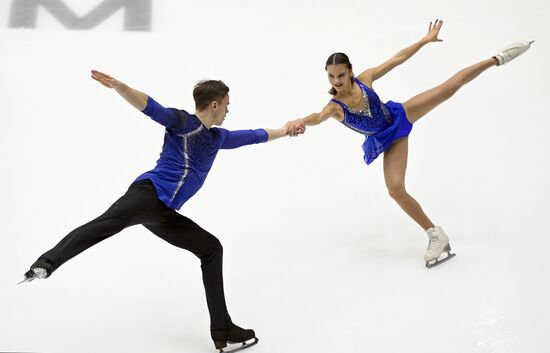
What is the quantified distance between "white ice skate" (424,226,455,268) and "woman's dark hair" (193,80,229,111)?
5.43 ft

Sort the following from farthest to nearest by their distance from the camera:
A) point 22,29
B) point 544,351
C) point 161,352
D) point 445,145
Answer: point 22,29 → point 445,145 → point 161,352 → point 544,351

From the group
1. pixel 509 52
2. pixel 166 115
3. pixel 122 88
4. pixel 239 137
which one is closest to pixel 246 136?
pixel 239 137

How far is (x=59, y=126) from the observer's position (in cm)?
591

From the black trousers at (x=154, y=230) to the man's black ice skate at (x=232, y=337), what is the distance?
30 millimetres

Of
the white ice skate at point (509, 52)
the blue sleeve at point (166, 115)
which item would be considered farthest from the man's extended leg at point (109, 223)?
the white ice skate at point (509, 52)

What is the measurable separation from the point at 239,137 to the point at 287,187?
61.1 inches

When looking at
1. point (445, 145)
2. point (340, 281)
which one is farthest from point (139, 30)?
point (340, 281)

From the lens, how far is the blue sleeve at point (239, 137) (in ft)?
12.5

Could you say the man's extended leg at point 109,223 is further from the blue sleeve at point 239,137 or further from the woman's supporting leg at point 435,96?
the woman's supporting leg at point 435,96

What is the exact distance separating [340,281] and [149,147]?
7.31ft

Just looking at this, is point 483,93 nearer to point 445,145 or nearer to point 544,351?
point 445,145

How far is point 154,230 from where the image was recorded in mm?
3676

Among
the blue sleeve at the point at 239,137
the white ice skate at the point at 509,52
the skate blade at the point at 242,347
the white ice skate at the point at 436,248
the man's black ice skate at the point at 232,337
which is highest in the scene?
the white ice skate at the point at 509,52

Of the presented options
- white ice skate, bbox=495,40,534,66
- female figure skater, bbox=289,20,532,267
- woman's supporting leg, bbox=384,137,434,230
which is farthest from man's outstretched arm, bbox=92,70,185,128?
white ice skate, bbox=495,40,534,66
